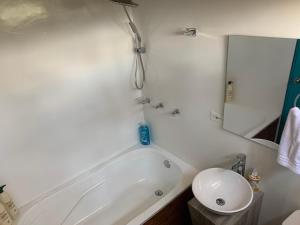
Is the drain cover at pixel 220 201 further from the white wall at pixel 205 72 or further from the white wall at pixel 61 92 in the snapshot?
the white wall at pixel 61 92

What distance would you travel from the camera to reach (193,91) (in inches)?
73.9

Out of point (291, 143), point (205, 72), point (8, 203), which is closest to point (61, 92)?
point (8, 203)

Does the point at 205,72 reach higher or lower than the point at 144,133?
higher

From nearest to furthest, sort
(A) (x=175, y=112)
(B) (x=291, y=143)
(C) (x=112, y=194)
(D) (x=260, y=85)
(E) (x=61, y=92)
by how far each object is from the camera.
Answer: (B) (x=291, y=143)
(D) (x=260, y=85)
(E) (x=61, y=92)
(A) (x=175, y=112)
(C) (x=112, y=194)

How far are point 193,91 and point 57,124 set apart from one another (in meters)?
1.14

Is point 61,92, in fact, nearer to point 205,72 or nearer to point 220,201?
point 205,72

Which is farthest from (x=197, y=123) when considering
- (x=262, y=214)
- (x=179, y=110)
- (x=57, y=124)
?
(x=57, y=124)

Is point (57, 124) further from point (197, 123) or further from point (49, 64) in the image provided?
point (197, 123)

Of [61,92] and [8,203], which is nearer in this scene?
[8,203]

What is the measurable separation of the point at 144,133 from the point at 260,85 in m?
1.37

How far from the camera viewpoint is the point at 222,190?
1.73m

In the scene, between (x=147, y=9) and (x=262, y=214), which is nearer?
(x=262, y=214)

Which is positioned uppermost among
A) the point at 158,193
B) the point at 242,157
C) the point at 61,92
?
the point at 61,92

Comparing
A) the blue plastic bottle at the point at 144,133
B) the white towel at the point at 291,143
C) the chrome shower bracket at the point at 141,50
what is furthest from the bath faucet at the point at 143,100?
the white towel at the point at 291,143
